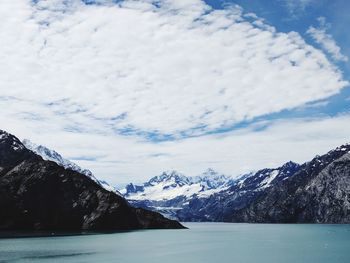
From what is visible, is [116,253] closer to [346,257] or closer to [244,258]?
[244,258]

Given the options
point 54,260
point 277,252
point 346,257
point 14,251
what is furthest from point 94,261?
point 346,257

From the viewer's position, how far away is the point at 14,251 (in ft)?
452

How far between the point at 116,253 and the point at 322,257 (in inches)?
2324

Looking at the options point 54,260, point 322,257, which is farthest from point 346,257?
point 54,260

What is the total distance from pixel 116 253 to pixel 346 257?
6527 centimetres

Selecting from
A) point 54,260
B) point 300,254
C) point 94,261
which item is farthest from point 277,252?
point 54,260

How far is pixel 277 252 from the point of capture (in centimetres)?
14225

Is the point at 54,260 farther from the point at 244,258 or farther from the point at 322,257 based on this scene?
the point at 322,257

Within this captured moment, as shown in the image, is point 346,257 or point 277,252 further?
point 277,252

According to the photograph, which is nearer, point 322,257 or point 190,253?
point 322,257

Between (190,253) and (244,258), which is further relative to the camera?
(190,253)

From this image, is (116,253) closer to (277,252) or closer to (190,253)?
(190,253)

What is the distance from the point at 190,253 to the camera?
144500 millimetres

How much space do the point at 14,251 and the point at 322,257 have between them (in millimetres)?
86822
